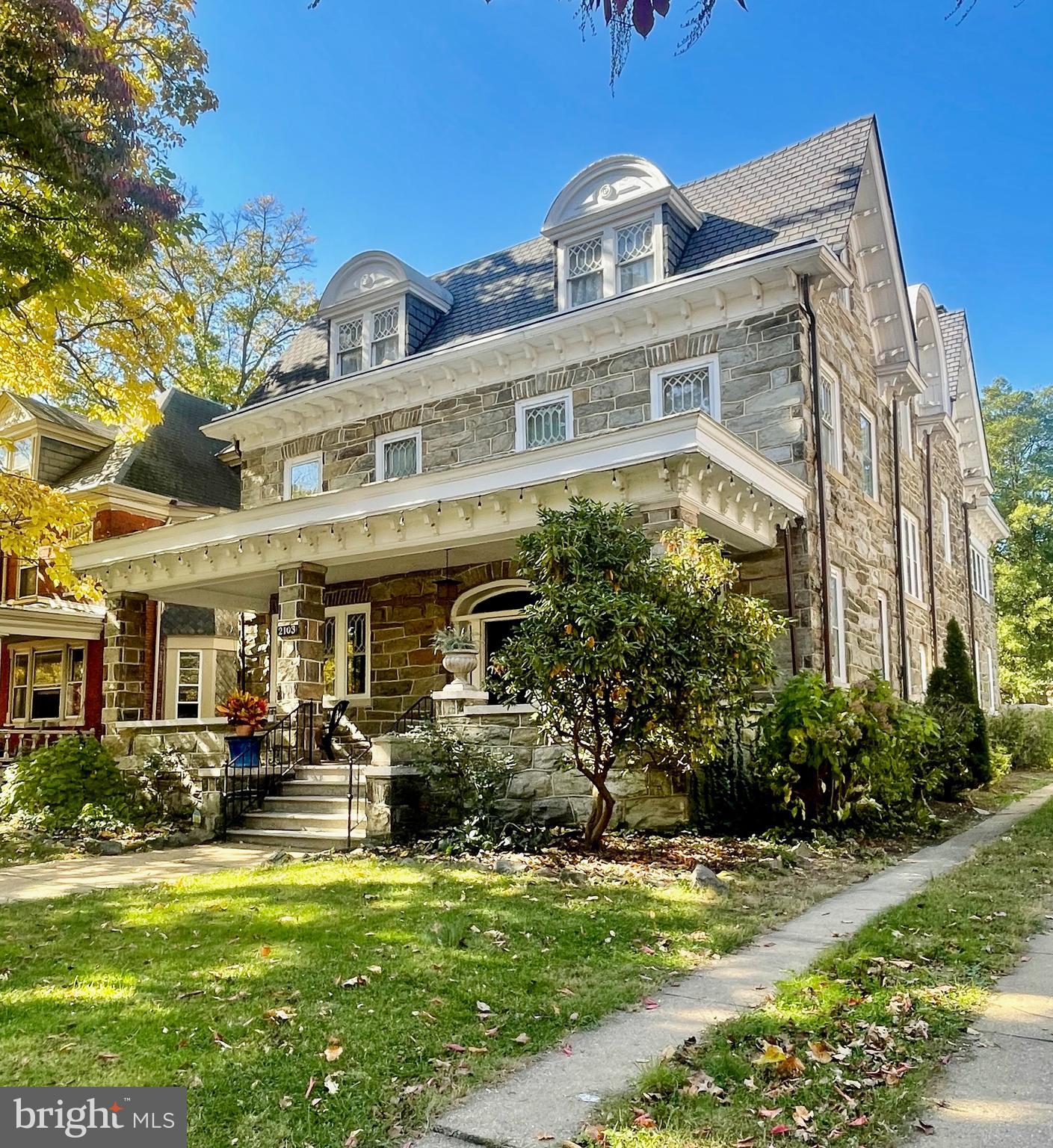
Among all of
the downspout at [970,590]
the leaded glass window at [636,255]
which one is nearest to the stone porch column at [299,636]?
the leaded glass window at [636,255]

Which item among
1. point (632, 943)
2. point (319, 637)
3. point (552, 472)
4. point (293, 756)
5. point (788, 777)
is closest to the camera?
point (632, 943)

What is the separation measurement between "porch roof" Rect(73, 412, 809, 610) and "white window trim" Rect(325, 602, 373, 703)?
1.17 metres

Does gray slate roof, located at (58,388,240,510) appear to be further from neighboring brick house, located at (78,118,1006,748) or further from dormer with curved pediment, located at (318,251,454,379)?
dormer with curved pediment, located at (318,251,454,379)

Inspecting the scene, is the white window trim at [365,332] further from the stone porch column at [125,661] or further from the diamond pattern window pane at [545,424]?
the stone porch column at [125,661]

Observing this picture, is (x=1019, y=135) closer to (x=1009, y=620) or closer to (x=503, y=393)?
→ (x=503, y=393)

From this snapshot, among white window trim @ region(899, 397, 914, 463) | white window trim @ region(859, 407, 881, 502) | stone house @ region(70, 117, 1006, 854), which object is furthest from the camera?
white window trim @ region(899, 397, 914, 463)

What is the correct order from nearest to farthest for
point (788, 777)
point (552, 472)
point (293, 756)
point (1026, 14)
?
point (1026, 14) < point (788, 777) < point (552, 472) < point (293, 756)

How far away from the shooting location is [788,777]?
8.73 meters

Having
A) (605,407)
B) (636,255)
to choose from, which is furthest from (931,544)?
(636,255)

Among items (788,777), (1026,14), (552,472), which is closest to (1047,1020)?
(1026,14)

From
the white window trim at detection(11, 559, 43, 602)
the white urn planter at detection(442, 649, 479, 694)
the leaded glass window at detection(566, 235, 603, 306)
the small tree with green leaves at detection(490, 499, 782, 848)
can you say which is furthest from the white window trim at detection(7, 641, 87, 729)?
the small tree with green leaves at detection(490, 499, 782, 848)

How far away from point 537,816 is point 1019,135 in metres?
6.89

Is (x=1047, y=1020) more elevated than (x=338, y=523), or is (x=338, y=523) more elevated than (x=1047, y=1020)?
(x=338, y=523)

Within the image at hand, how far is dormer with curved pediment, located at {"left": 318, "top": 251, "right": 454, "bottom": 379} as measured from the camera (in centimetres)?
1547
